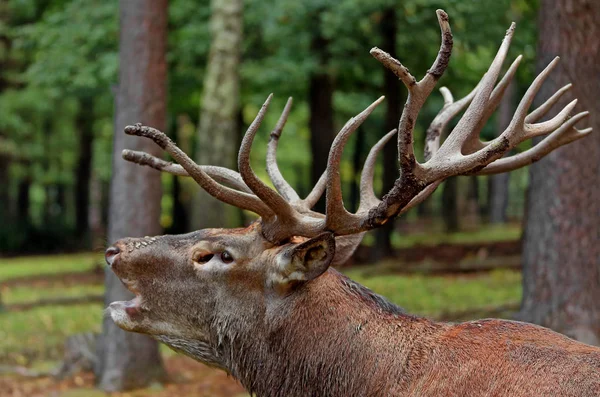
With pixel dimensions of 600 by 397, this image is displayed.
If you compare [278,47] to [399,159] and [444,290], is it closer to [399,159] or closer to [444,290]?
[444,290]

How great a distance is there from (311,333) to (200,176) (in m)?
0.94

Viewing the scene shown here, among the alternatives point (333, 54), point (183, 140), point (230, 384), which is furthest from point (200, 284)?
point (183, 140)

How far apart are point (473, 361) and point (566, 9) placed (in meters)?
4.71

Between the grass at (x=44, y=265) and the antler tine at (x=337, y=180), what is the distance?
606 inches

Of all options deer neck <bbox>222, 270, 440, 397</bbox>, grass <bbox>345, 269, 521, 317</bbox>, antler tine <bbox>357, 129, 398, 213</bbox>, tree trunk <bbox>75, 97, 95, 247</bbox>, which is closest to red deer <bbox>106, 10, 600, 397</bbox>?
deer neck <bbox>222, 270, 440, 397</bbox>

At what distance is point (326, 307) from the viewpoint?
405 cm

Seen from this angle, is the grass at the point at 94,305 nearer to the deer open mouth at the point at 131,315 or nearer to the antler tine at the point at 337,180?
the deer open mouth at the point at 131,315

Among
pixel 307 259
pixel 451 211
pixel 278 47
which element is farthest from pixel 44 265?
pixel 307 259

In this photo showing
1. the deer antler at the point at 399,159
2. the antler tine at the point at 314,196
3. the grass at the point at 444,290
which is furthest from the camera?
the grass at the point at 444,290

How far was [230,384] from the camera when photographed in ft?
26.9

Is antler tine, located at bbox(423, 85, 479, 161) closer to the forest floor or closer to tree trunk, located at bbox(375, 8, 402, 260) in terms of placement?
the forest floor

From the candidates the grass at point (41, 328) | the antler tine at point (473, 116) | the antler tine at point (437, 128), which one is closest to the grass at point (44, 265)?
the grass at point (41, 328)

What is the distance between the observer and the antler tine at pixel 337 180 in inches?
153

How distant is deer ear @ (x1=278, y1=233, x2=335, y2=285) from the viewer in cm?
387
